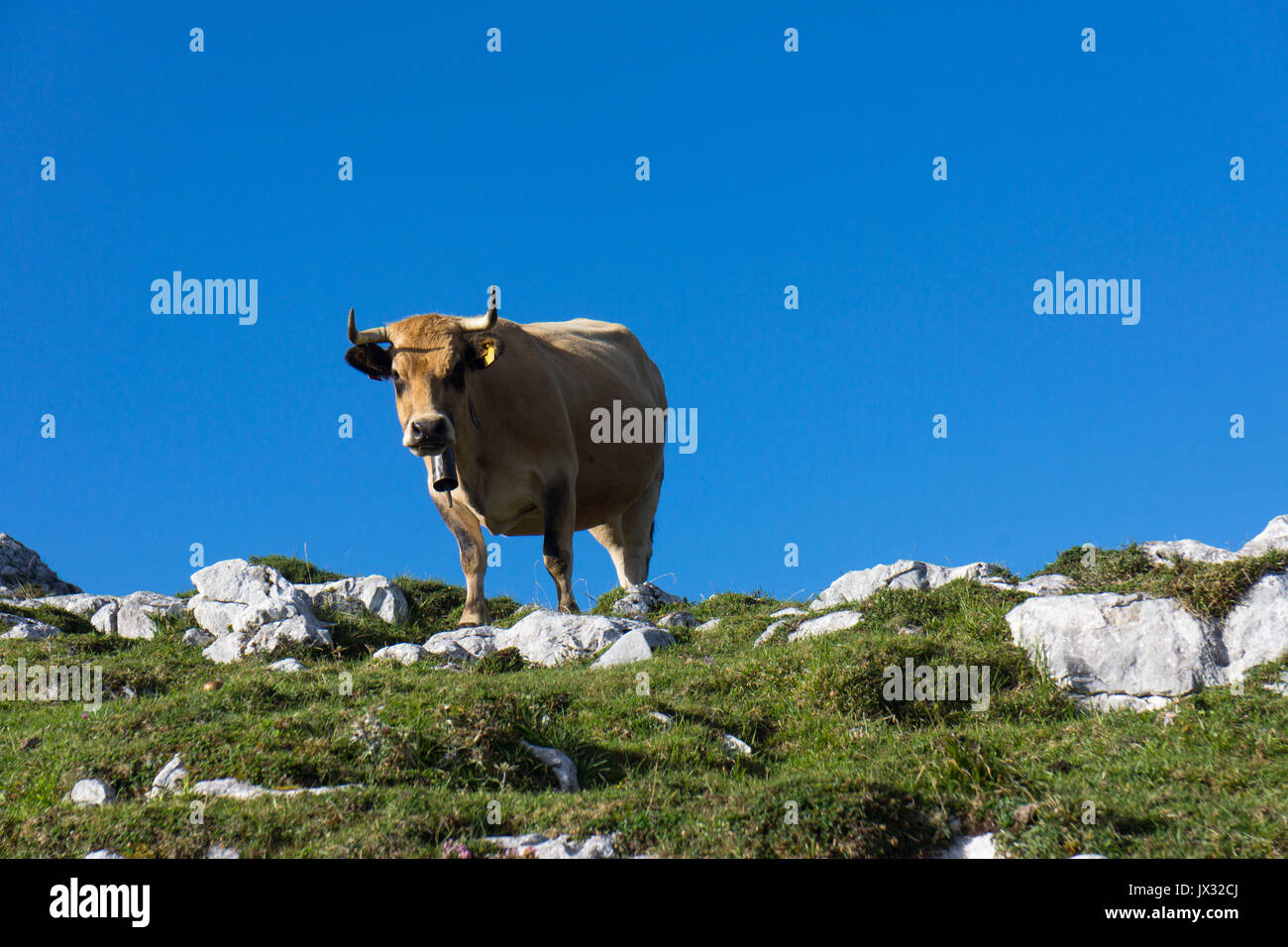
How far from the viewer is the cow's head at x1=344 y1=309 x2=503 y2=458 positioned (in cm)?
1456

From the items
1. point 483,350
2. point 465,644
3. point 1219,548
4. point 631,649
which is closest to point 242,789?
point 631,649

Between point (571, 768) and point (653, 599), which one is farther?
point (653, 599)

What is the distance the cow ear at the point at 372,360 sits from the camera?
15703mm

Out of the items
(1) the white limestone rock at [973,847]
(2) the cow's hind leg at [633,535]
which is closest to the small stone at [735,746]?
(1) the white limestone rock at [973,847]

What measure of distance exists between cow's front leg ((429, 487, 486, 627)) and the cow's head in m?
1.67

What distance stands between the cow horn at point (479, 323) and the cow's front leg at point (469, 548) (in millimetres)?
2662

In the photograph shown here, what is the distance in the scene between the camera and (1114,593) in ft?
36.5

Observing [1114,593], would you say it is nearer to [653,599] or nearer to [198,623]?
[653,599]

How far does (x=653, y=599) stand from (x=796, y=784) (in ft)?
29.0

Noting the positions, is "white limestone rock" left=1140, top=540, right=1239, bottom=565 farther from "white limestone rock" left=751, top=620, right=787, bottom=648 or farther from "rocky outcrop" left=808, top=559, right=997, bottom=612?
"white limestone rock" left=751, top=620, right=787, bottom=648

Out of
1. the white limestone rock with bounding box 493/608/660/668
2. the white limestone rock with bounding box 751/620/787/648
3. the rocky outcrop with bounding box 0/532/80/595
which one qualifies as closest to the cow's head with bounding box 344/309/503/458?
the white limestone rock with bounding box 493/608/660/668
